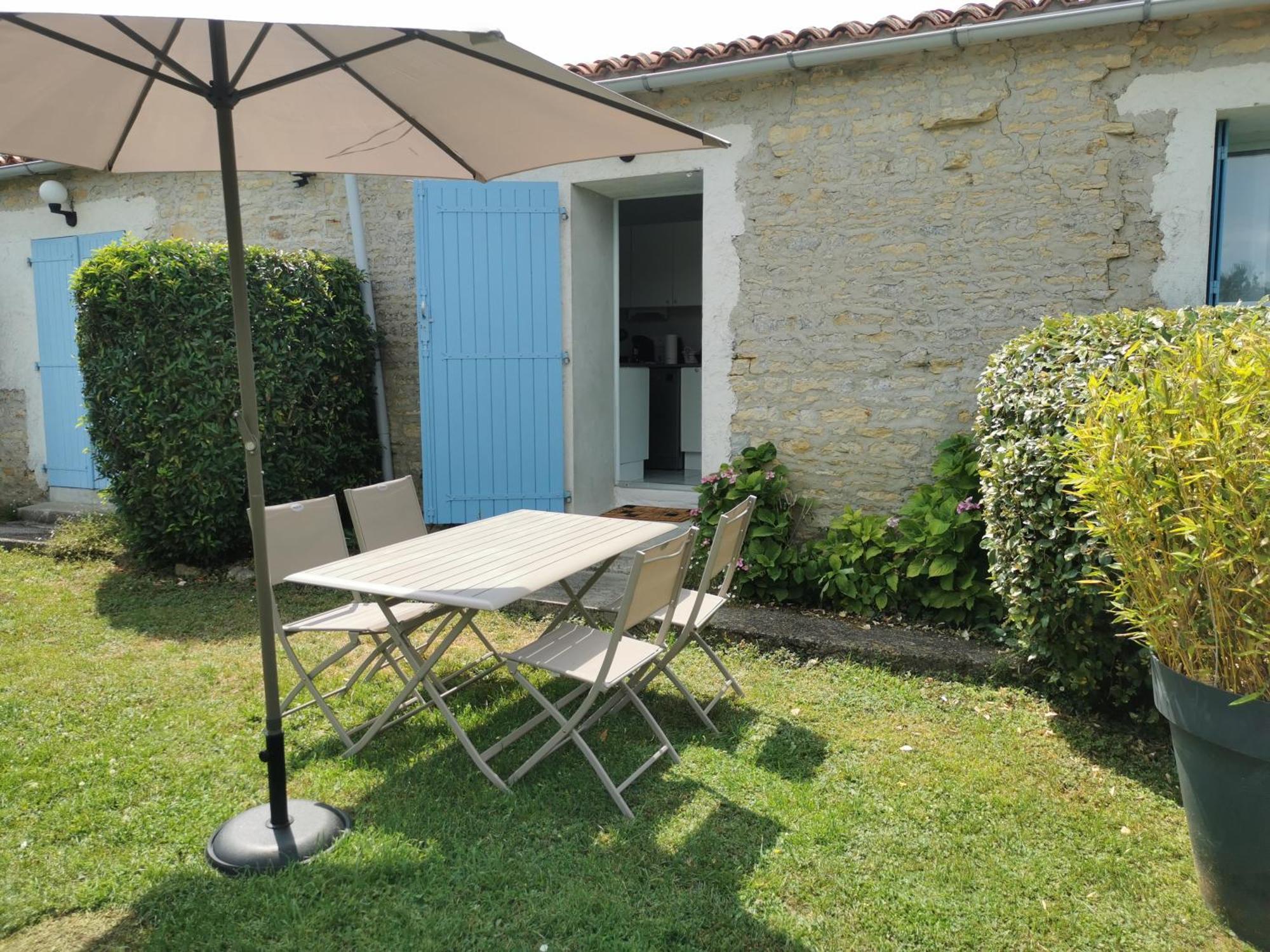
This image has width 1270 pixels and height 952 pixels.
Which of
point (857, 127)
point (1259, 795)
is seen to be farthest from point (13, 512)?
point (1259, 795)

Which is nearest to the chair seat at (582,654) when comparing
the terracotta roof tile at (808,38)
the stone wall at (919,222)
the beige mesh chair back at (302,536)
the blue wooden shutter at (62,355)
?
the beige mesh chair back at (302,536)

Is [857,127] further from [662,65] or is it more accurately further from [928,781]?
[928,781]

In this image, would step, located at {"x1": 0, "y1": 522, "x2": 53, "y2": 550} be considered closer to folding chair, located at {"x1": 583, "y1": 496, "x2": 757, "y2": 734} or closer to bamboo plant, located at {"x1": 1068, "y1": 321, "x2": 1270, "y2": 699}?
folding chair, located at {"x1": 583, "y1": 496, "x2": 757, "y2": 734}

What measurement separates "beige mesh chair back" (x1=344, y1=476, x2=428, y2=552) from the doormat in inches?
83.1

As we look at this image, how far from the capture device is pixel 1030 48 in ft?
15.8

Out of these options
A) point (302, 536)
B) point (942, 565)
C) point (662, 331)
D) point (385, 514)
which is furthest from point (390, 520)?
point (662, 331)

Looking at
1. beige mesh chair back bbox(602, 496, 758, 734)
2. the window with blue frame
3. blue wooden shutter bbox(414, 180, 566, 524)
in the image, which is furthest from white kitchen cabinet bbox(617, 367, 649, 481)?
the window with blue frame

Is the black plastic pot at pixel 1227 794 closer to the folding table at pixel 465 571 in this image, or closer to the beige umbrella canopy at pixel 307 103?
the folding table at pixel 465 571

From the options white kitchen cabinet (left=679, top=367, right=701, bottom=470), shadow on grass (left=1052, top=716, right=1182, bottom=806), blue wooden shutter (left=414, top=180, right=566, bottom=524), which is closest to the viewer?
shadow on grass (left=1052, top=716, right=1182, bottom=806)

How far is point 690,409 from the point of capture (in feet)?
27.9

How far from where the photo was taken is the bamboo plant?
2168 millimetres

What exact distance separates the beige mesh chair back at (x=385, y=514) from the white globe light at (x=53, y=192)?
18.1ft

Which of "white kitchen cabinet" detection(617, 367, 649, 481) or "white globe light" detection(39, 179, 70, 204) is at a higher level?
"white globe light" detection(39, 179, 70, 204)

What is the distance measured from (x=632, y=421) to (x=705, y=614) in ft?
12.9
